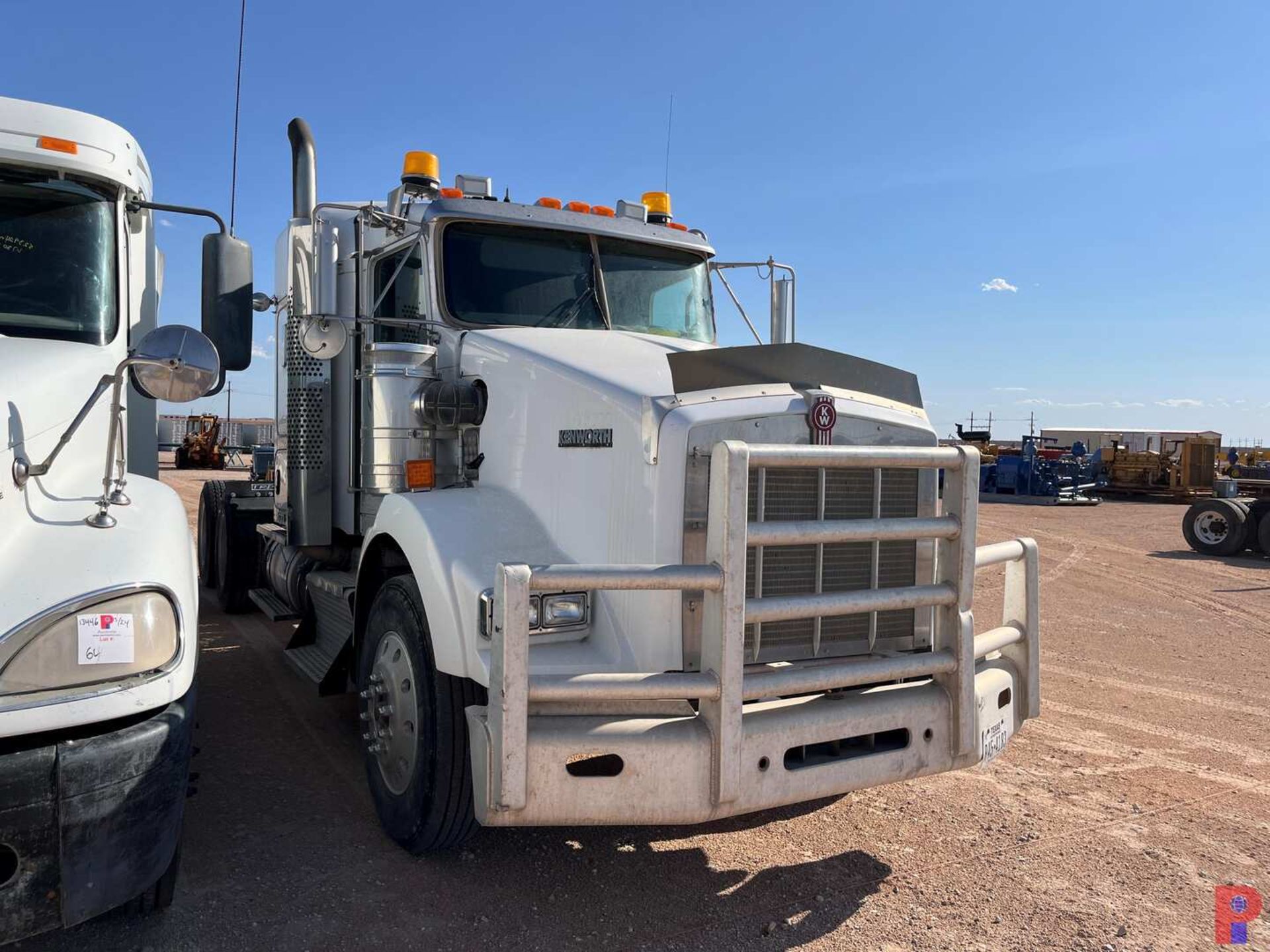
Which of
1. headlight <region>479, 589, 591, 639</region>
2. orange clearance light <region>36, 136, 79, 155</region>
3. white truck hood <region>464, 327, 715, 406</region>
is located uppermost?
orange clearance light <region>36, 136, 79, 155</region>

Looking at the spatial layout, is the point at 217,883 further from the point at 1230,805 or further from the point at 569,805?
the point at 1230,805

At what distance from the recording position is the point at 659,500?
301 centimetres

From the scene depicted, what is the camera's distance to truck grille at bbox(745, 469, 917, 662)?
Result: 10.2 feet

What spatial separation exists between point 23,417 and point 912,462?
285cm

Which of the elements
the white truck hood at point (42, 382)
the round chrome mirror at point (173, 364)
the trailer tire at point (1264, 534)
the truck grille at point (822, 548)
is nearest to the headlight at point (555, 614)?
the truck grille at point (822, 548)

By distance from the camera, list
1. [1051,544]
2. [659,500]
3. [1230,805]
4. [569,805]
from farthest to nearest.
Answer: [1051,544]
[1230,805]
[659,500]
[569,805]

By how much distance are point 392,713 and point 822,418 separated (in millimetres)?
2027

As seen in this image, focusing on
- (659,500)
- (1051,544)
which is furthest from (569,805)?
(1051,544)

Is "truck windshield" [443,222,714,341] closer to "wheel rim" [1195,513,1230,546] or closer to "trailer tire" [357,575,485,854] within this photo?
"trailer tire" [357,575,485,854]

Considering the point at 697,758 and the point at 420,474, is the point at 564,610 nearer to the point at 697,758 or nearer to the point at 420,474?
the point at 697,758

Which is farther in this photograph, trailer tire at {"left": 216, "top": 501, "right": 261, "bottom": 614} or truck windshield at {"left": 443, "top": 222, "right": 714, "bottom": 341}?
trailer tire at {"left": 216, "top": 501, "right": 261, "bottom": 614}

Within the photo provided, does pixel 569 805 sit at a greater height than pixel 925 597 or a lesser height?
lesser
